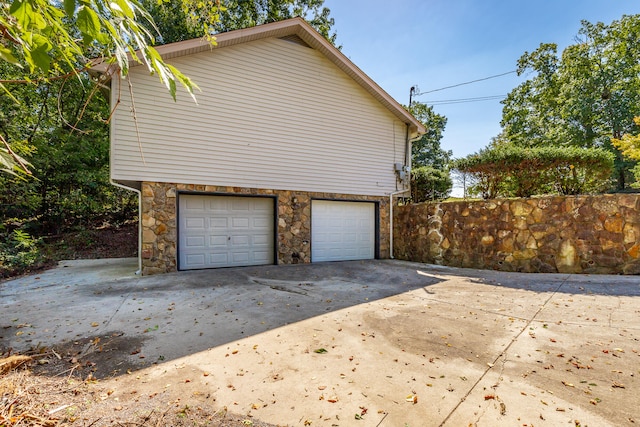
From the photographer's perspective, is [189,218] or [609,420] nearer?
[609,420]

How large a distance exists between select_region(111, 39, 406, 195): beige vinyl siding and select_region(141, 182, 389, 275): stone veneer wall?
19cm

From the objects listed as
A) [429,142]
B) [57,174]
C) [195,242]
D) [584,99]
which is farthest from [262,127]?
[429,142]

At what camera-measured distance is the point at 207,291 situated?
516cm

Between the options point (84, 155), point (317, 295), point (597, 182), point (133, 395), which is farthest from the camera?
point (84, 155)

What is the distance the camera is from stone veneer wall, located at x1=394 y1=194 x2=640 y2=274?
6.16 metres

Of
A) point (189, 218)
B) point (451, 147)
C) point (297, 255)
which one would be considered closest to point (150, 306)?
point (189, 218)

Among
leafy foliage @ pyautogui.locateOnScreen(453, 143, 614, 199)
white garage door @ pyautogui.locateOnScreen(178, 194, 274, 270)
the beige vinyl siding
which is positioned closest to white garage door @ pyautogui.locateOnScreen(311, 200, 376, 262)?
the beige vinyl siding

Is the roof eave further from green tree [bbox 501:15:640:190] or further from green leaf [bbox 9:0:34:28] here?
green tree [bbox 501:15:640:190]

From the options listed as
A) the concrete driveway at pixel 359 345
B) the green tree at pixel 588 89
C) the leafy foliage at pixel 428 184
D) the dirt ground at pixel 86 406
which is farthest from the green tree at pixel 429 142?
the dirt ground at pixel 86 406

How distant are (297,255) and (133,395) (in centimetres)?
618

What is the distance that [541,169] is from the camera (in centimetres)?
743

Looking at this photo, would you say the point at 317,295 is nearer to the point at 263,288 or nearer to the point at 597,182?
the point at 263,288

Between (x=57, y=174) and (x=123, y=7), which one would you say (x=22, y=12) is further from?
(x=57, y=174)

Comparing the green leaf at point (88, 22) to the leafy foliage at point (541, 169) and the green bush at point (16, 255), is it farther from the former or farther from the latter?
the leafy foliage at point (541, 169)
